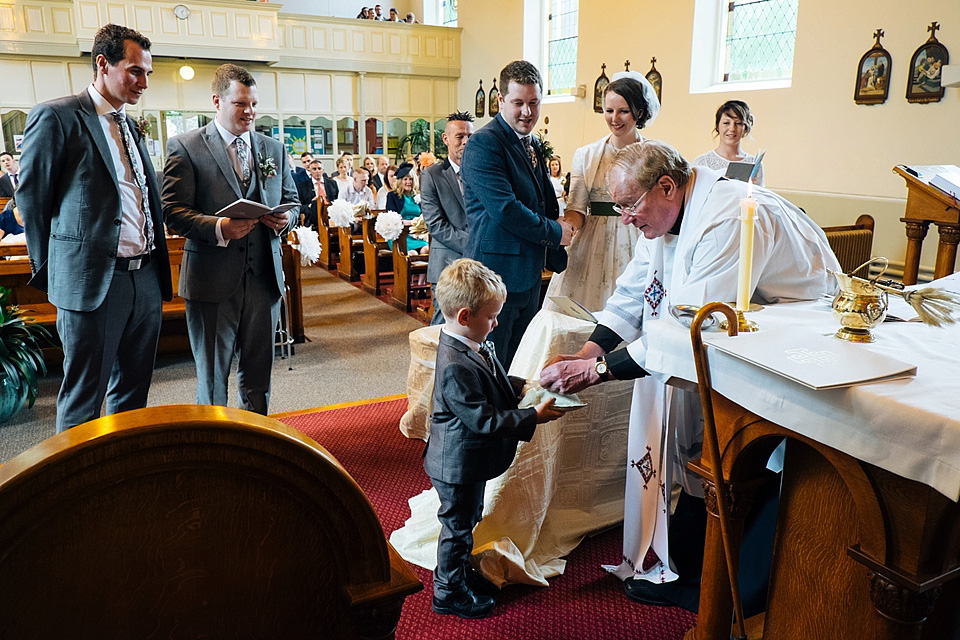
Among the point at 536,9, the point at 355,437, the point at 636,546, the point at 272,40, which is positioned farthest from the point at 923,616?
the point at 272,40

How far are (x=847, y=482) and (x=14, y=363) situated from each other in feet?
13.7

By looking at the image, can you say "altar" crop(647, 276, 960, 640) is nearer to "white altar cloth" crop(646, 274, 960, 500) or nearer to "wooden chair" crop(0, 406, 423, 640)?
"white altar cloth" crop(646, 274, 960, 500)

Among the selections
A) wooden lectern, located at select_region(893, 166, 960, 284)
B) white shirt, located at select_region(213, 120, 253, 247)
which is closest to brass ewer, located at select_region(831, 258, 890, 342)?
white shirt, located at select_region(213, 120, 253, 247)

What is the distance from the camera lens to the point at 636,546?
Result: 8.11ft

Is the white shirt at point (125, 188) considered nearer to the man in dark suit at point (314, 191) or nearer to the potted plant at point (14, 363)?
the potted plant at point (14, 363)

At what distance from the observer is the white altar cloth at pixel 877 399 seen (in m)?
1.19

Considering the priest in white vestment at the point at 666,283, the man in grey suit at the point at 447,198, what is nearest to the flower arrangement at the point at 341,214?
the man in grey suit at the point at 447,198

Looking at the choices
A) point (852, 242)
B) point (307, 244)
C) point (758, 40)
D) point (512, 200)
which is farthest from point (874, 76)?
point (512, 200)

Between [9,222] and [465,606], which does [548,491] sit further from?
[9,222]

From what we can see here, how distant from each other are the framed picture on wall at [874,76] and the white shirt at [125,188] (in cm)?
642

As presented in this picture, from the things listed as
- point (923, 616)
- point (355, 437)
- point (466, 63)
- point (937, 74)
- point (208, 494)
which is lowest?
point (355, 437)

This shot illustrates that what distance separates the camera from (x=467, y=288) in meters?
2.09

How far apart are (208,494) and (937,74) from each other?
712cm

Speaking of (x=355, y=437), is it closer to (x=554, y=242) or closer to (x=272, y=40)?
(x=554, y=242)
